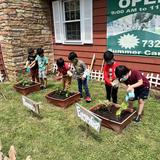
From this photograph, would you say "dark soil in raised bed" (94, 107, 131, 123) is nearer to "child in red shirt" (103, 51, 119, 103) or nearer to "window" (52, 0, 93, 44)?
"child in red shirt" (103, 51, 119, 103)

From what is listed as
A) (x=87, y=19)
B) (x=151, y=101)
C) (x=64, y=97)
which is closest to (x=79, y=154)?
(x=64, y=97)

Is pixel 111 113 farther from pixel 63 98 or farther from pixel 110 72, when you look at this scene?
pixel 63 98

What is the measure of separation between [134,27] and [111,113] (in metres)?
2.73

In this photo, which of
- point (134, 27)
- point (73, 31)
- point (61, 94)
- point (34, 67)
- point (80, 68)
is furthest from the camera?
point (73, 31)

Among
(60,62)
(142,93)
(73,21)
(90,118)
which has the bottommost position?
(90,118)

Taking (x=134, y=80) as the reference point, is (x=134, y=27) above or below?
above

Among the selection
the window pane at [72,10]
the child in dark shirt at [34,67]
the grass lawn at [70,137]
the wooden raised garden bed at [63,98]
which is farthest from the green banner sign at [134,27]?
the child in dark shirt at [34,67]

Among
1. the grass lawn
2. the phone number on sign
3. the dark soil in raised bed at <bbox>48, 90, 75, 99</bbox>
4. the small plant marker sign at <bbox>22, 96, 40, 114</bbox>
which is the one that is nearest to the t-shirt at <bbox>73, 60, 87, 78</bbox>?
the dark soil in raised bed at <bbox>48, 90, 75, 99</bbox>

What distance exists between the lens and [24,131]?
3.50 meters

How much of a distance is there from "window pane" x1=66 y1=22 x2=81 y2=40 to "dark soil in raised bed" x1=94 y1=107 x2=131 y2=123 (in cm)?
368

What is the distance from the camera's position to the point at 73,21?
21.4 feet

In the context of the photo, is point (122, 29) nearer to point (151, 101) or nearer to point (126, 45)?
point (126, 45)

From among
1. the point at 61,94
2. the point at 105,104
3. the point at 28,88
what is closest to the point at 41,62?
the point at 28,88

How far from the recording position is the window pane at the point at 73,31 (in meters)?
6.59
